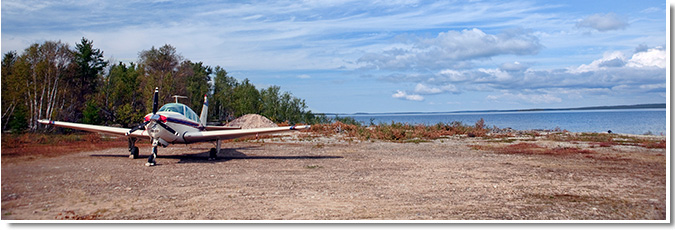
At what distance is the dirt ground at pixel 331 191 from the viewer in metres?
5.45

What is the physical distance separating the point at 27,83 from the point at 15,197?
6.29 ft

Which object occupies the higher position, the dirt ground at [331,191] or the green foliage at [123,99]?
the green foliage at [123,99]

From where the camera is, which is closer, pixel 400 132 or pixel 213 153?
pixel 213 153

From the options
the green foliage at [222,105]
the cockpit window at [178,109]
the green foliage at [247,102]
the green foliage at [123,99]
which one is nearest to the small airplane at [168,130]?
the cockpit window at [178,109]

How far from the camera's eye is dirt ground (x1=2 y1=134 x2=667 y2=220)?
545 centimetres

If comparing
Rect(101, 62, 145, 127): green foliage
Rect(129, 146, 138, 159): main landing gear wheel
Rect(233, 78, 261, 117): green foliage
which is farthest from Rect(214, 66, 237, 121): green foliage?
Rect(129, 146, 138, 159): main landing gear wheel

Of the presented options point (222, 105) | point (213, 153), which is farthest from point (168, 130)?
point (222, 105)

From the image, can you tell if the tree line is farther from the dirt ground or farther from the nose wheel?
the nose wheel

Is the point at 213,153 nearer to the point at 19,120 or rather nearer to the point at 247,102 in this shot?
the point at 19,120

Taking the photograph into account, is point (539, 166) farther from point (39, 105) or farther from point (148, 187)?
point (39, 105)

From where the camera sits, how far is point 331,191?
6961mm

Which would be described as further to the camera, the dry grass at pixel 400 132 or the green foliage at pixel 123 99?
the dry grass at pixel 400 132

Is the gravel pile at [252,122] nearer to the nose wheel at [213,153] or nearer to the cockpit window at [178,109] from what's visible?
the cockpit window at [178,109]

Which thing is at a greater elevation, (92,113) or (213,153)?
(92,113)
